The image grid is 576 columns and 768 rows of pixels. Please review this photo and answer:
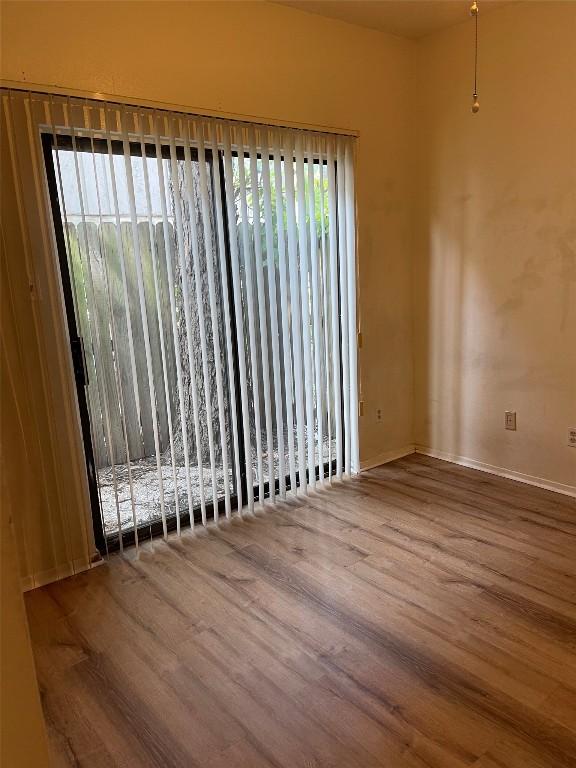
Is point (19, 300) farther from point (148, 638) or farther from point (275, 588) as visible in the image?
point (275, 588)

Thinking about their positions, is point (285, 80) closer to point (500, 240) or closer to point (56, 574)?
point (500, 240)

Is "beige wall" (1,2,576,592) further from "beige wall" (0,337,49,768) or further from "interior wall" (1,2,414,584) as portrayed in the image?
"beige wall" (0,337,49,768)

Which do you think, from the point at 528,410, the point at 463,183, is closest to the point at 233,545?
the point at 528,410

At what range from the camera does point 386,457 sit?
4.18 metres

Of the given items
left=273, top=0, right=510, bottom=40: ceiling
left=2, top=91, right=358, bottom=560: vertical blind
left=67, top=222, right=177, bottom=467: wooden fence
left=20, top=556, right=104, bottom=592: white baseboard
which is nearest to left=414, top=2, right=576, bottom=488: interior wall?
left=273, top=0, right=510, bottom=40: ceiling

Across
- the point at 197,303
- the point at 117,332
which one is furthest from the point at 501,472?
the point at 117,332

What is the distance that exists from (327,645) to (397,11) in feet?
11.3

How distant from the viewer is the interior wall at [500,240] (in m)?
3.23

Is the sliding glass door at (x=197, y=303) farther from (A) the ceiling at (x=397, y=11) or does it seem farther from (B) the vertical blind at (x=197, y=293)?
(A) the ceiling at (x=397, y=11)

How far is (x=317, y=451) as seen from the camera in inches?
148

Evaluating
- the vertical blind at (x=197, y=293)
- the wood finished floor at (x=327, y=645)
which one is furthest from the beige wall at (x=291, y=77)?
the wood finished floor at (x=327, y=645)

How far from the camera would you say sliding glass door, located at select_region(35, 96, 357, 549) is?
8.64ft

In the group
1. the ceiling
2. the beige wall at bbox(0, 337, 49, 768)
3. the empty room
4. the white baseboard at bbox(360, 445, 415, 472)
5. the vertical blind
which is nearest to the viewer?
the beige wall at bbox(0, 337, 49, 768)

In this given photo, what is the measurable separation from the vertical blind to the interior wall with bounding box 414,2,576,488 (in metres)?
0.72
